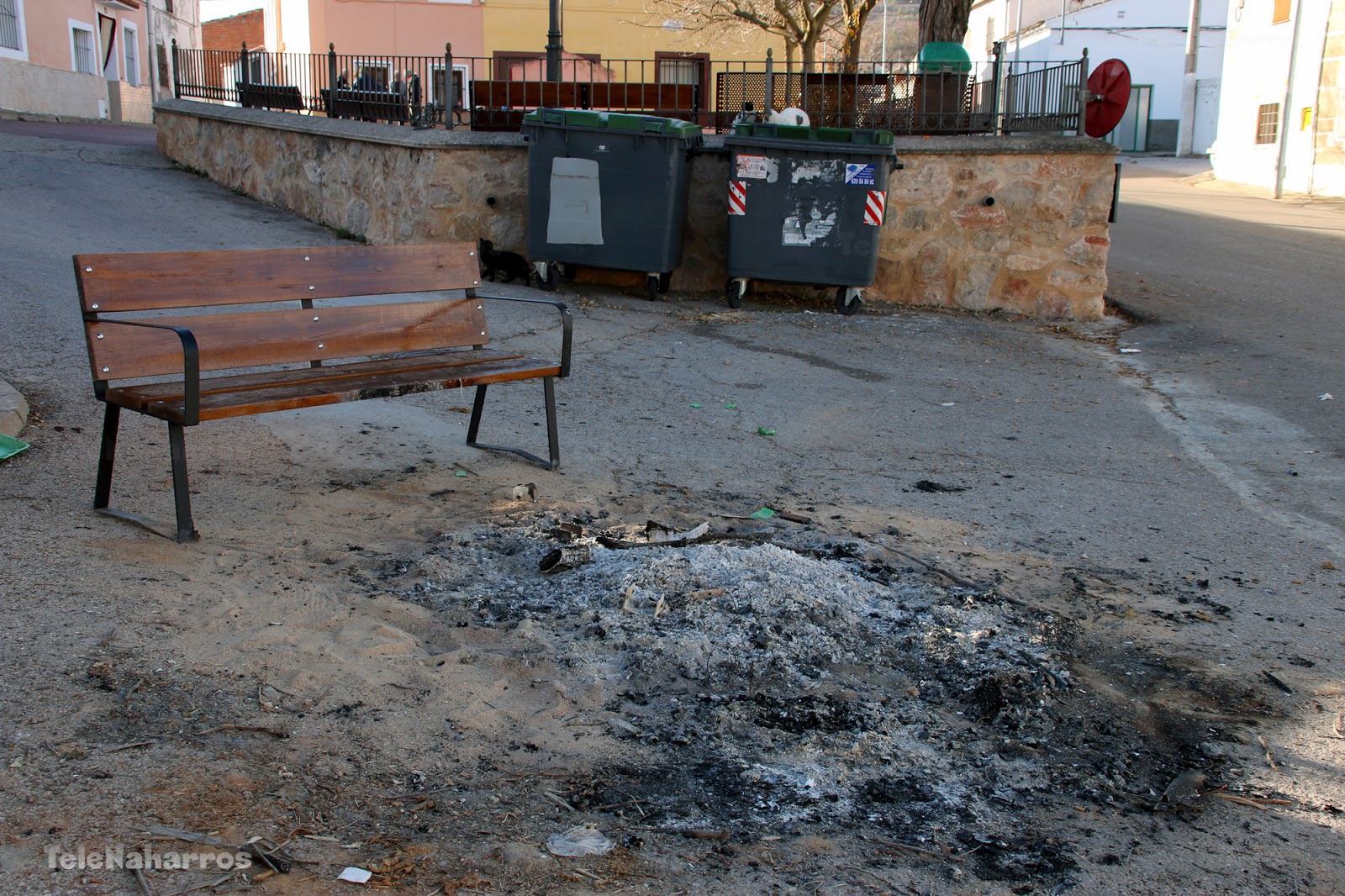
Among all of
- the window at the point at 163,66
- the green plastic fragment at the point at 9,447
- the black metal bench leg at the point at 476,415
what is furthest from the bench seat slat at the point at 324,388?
the window at the point at 163,66

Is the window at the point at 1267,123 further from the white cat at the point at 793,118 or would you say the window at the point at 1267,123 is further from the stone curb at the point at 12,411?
the stone curb at the point at 12,411

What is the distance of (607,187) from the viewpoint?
9.52 meters

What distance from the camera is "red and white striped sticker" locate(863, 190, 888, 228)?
30.7 ft

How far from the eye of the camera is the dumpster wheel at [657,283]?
393 inches

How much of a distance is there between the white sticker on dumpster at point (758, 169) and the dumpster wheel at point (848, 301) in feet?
3.98

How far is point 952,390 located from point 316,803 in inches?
224

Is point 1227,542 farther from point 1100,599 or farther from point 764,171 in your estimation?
point 764,171

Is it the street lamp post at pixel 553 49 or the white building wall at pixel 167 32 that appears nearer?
the street lamp post at pixel 553 49

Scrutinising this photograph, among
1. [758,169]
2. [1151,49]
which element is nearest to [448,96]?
[758,169]

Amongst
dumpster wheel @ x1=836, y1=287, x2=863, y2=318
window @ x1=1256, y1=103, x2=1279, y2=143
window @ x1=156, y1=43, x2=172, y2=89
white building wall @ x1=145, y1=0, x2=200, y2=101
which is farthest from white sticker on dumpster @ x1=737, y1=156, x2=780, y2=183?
window @ x1=156, y1=43, x2=172, y2=89

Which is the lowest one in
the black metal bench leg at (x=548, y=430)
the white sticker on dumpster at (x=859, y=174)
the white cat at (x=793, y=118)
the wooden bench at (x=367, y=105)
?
the black metal bench leg at (x=548, y=430)

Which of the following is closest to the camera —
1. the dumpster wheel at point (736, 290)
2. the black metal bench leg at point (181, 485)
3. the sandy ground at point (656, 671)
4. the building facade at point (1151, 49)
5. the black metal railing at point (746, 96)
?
the sandy ground at point (656, 671)

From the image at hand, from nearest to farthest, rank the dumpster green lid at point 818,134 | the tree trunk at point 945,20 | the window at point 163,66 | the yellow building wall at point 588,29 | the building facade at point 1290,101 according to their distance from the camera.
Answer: the dumpster green lid at point 818,134 → the tree trunk at point 945,20 → the building facade at point 1290,101 → the yellow building wall at point 588,29 → the window at point 163,66

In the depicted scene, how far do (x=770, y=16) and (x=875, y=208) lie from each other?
602 inches
